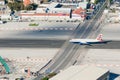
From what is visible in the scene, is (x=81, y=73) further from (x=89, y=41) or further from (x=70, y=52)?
(x=89, y=41)

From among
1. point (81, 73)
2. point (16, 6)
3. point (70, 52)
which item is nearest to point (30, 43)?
point (70, 52)

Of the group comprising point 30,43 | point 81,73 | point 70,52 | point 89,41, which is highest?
point 81,73

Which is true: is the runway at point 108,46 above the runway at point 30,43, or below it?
below

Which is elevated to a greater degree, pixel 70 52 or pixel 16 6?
pixel 16 6

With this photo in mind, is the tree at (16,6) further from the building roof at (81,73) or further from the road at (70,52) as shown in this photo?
the building roof at (81,73)

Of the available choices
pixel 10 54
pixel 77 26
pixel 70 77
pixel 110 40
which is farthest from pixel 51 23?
pixel 70 77

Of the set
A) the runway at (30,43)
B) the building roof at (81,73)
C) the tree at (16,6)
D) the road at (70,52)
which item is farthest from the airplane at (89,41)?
the tree at (16,6)
